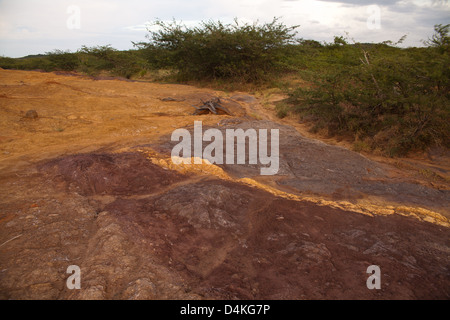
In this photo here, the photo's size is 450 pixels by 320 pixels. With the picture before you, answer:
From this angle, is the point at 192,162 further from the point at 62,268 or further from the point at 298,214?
the point at 62,268

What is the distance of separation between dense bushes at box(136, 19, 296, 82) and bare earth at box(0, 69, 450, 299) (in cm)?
932

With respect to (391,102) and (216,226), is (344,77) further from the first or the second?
(216,226)

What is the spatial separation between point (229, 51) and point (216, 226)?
12.2 metres

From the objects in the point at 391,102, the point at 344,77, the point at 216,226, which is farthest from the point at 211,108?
the point at 216,226

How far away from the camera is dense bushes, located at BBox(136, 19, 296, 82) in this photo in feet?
43.1

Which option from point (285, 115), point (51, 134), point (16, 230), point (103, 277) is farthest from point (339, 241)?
point (285, 115)

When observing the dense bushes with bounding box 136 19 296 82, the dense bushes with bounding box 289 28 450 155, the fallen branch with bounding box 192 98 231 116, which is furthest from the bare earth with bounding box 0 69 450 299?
the dense bushes with bounding box 136 19 296 82

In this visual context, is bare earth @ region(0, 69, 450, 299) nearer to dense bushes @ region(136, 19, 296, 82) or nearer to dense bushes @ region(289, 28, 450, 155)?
dense bushes @ region(289, 28, 450, 155)

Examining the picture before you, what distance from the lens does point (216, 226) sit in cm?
262

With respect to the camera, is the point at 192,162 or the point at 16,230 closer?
the point at 16,230

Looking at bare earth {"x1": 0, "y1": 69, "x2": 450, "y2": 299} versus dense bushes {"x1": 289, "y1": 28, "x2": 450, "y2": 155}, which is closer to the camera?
bare earth {"x1": 0, "y1": 69, "x2": 450, "y2": 299}

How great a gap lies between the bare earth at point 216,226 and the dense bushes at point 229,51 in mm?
9321

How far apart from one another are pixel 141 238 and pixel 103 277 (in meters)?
0.46
